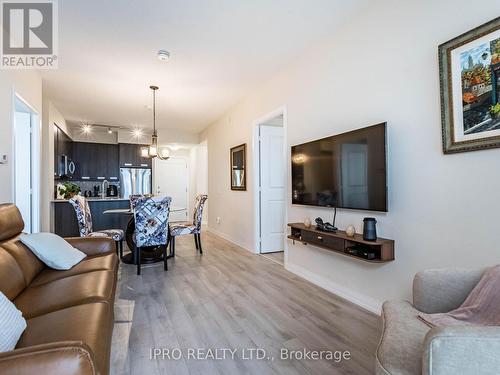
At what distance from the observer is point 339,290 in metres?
2.77

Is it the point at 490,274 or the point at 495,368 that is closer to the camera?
the point at 495,368

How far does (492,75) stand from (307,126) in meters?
1.82

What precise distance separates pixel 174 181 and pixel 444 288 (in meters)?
7.84

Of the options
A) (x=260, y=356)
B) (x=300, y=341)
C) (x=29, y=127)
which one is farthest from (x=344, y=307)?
(x=29, y=127)

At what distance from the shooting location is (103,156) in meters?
6.88

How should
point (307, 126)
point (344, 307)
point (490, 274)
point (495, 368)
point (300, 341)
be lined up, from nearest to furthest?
point (495, 368) < point (490, 274) < point (300, 341) < point (344, 307) < point (307, 126)

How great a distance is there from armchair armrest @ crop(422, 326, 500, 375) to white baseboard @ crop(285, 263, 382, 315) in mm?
1561

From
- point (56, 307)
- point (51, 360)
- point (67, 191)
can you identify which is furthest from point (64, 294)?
point (67, 191)

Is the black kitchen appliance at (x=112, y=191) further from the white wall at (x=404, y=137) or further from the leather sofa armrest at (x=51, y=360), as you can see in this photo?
the leather sofa armrest at (x=51, y=360)

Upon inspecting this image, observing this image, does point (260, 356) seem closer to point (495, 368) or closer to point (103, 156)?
point (495, 368)

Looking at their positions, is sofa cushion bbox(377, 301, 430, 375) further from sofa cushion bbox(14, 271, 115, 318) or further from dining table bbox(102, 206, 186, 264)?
dining table bbox(102, 206, 186, 264)

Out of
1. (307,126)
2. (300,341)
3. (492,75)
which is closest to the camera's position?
(492,75)

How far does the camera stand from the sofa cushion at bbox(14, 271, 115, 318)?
1471 millimetres

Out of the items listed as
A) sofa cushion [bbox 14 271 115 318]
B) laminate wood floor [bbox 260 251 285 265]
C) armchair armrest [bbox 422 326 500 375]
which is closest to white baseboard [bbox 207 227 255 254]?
laminate wood floor [bbox 260 251 285 265]
